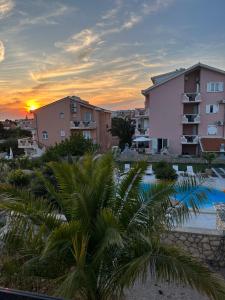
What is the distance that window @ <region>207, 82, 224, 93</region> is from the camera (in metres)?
37.5

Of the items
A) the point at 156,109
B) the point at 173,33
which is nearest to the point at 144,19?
the point at 173,33

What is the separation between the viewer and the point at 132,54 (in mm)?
22469

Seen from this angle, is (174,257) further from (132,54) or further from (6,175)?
(132,54)

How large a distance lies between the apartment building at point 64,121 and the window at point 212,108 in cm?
1979

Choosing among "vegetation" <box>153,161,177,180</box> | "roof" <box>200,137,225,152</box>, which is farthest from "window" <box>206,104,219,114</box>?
"vegetation" <box>153,161,177,180</box>

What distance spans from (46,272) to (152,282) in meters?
4.97

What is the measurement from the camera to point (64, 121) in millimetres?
45438

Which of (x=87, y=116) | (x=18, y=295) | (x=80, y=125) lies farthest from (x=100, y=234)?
(x=87, y=116)

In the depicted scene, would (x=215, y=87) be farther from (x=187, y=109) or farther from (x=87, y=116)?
(x=87, y=116)

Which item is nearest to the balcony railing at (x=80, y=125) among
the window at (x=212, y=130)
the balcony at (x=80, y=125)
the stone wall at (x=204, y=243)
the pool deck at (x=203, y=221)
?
the balcony at (x=80, y=125)

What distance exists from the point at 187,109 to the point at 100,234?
37767mm

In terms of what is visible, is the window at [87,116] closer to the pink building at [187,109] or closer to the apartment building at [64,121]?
the apartment building at [64,121]

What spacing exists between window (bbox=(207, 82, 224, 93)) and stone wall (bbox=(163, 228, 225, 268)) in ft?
103

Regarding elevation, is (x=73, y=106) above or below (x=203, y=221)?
above
